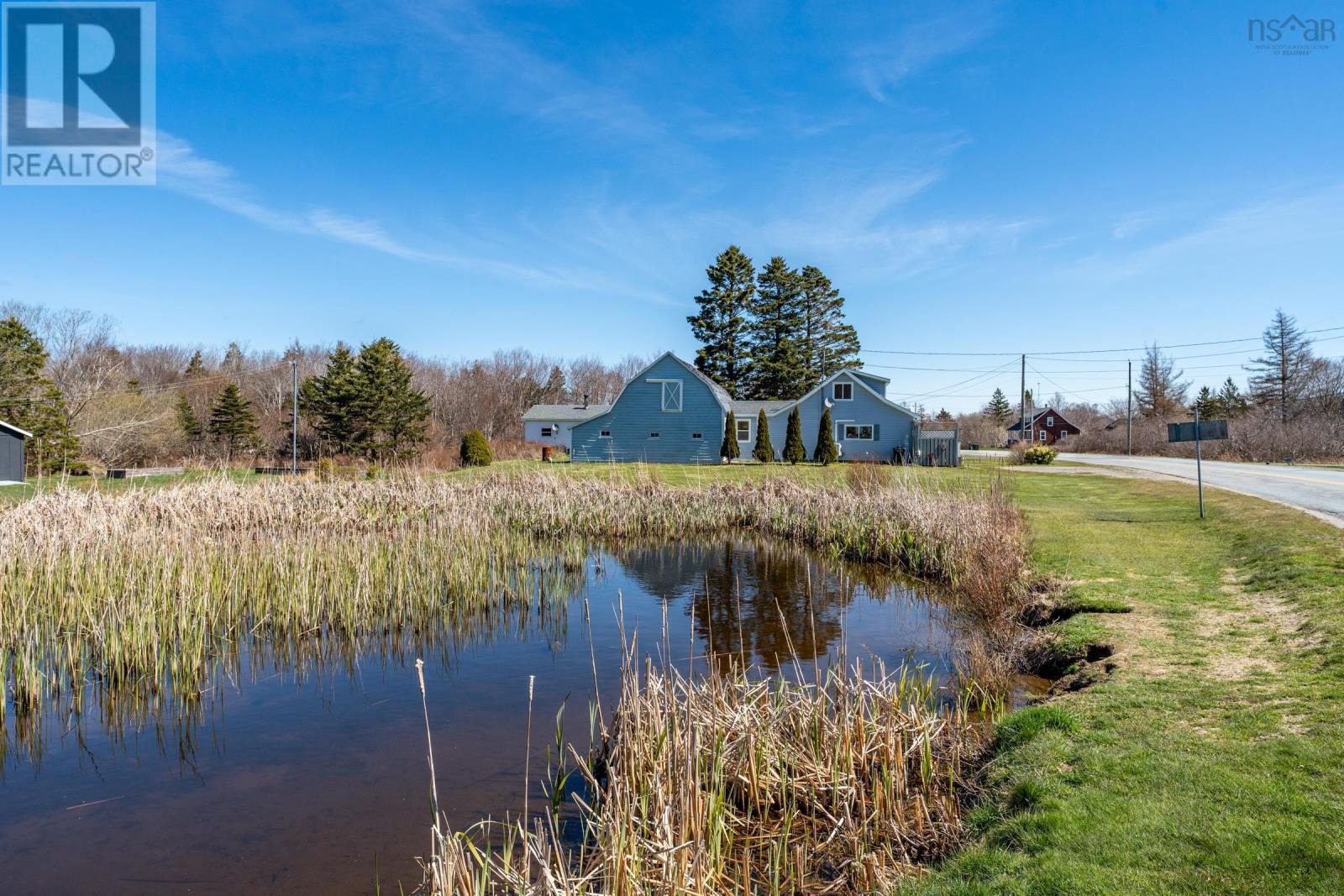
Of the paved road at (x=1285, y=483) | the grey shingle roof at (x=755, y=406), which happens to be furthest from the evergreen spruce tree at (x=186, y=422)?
the paved road at (x=1285, y=483)

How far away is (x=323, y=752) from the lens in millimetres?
6039

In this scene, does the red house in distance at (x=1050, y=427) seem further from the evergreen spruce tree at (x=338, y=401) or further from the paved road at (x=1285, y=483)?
the evergreen spruce tree at (x=338, y=401)

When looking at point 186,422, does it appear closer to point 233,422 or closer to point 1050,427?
point 233,422

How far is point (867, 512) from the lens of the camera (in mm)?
15492

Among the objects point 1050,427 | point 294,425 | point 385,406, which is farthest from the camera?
point 1050,427

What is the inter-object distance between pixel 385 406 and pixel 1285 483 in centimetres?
4119

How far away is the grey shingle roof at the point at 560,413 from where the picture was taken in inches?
2034

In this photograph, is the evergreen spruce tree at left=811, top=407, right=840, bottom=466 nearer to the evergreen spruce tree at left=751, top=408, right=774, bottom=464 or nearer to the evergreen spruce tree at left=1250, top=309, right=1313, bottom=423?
the evergreen spruce tree at left=751, top=408, right=774, bottom=464

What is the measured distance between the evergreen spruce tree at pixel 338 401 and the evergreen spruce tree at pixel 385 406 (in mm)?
328

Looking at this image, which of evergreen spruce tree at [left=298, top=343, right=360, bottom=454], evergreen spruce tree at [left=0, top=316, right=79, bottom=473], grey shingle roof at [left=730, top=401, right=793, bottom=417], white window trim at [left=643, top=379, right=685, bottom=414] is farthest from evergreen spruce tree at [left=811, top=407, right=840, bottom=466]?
evergreen spruce tree at [left=0, top=316, right=79, bottom=473]

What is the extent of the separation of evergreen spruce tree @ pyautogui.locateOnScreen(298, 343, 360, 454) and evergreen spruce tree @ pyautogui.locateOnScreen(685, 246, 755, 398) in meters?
24.2

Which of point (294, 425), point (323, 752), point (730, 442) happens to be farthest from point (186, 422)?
point (323, 752)

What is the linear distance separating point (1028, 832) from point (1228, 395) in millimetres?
70427

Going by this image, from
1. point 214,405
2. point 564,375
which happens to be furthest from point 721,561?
point 564,375
